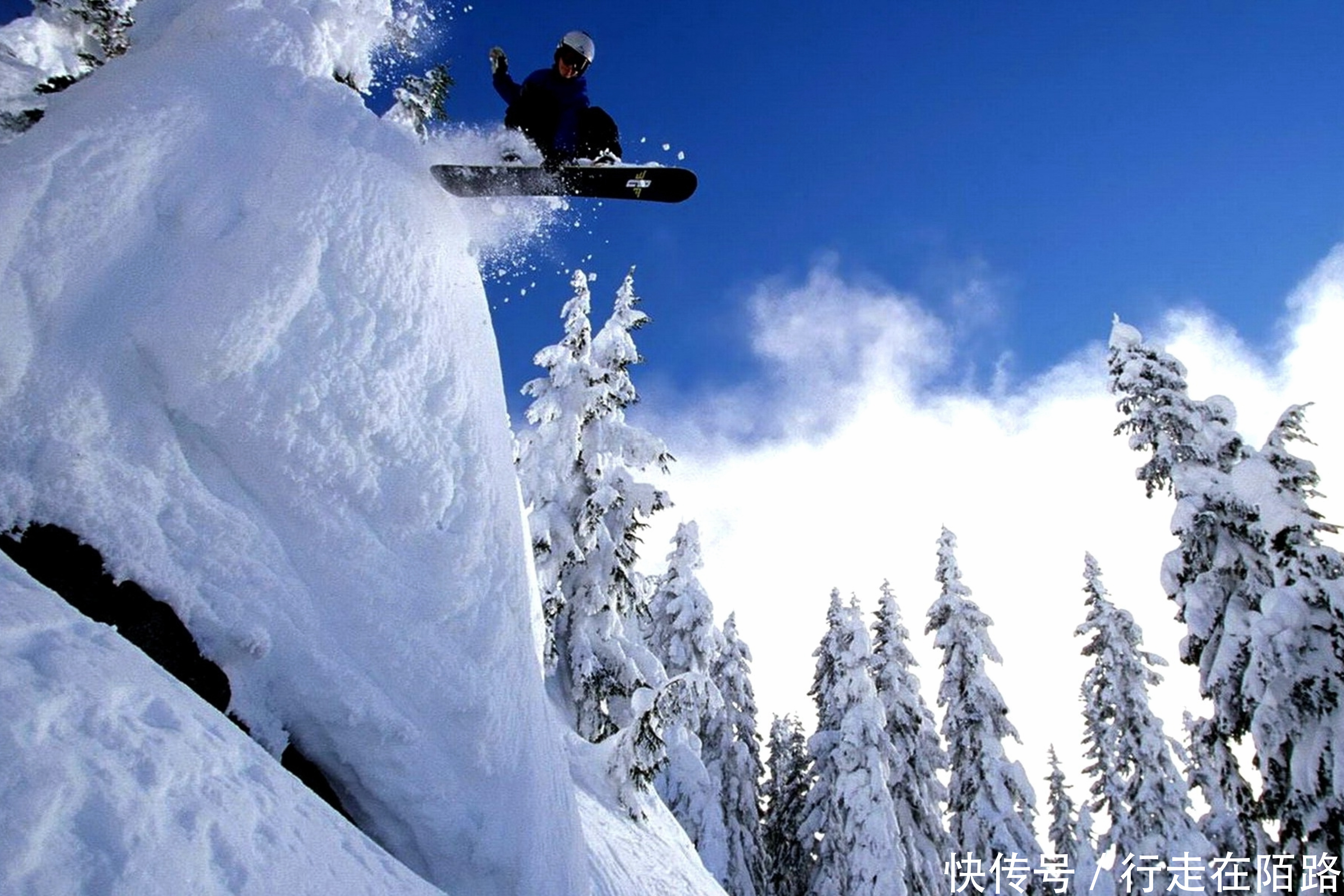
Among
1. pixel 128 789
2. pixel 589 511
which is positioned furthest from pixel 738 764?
pixel 128 789

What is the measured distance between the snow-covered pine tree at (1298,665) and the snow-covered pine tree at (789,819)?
1817 cm

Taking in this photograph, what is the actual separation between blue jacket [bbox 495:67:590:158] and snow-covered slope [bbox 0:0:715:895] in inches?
81.8

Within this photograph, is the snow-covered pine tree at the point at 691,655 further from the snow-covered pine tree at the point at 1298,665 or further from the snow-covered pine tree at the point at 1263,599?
the snow-covered pine tree at the point at 1298,665

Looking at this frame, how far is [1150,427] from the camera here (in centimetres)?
1377

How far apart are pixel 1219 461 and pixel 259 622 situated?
49.8 ft

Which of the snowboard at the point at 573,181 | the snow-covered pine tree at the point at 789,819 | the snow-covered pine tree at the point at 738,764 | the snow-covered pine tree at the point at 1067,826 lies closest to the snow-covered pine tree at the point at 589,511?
the snowboard at the point at 573,181

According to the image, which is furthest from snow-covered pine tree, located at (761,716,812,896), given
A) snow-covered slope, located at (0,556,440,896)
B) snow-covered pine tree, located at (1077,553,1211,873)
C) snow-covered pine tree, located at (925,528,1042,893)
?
snow-covered slope, located at (0,556,440,896)

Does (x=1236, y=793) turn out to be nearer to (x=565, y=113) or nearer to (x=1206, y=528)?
(x=1206, y=528)

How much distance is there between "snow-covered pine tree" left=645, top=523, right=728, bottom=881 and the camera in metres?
23.5

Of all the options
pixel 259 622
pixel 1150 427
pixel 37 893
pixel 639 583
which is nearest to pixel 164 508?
pixel 259 622

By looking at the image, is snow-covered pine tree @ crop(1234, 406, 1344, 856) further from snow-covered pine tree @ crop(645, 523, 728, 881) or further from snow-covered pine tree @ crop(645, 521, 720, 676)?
snow-covered pine tree @ crop(645, 521, 720, 676)

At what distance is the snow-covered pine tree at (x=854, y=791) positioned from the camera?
22.5 m

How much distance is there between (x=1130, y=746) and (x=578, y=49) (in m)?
26.9

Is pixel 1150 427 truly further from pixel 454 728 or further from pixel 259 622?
pixel 259 622
